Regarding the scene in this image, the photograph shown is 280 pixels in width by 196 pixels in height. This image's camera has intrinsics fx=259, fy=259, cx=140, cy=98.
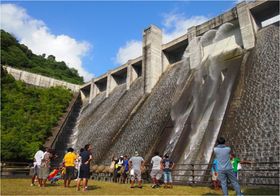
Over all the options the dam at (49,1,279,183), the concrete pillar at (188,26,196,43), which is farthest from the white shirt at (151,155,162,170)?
the concrete pillar at (188,26,196,43)

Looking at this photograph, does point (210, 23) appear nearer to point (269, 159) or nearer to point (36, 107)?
point (269, 159)

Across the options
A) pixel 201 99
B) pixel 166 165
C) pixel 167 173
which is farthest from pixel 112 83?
pixel 167 173

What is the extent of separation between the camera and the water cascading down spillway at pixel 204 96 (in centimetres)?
1499

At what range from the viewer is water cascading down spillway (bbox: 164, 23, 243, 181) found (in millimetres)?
14993

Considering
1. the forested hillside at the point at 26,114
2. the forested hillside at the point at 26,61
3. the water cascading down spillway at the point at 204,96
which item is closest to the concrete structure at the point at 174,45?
the water cascading down spillway at the point at 204,96

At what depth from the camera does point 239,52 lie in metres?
20.2

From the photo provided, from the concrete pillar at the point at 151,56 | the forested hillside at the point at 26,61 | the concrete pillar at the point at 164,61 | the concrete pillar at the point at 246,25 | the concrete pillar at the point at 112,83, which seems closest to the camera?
the concrete pillar at the point at 246,25

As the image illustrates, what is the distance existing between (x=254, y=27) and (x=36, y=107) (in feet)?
88.4

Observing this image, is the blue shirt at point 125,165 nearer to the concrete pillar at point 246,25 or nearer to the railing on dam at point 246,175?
the railing on dam at point 246,175

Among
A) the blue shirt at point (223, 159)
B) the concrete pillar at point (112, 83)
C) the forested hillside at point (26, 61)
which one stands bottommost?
the blue shirt at point (223, 159)

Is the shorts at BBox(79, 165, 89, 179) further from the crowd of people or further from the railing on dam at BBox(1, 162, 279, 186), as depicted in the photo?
the railing on dam at BBox(1, 162, 279, 186)

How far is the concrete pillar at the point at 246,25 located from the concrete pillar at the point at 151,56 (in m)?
10.4

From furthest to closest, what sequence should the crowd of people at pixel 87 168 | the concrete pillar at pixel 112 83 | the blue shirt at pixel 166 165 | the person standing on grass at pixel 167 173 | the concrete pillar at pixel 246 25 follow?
the concrete pillar at pixel 112 83, the concrete pillar at pixel 246 25, the blue shirt at pixel 166 165, the person standing on grass at pixel 167 173, the crowd of people at pixel 87 168

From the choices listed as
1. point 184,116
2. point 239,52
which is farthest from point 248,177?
point 239,52
